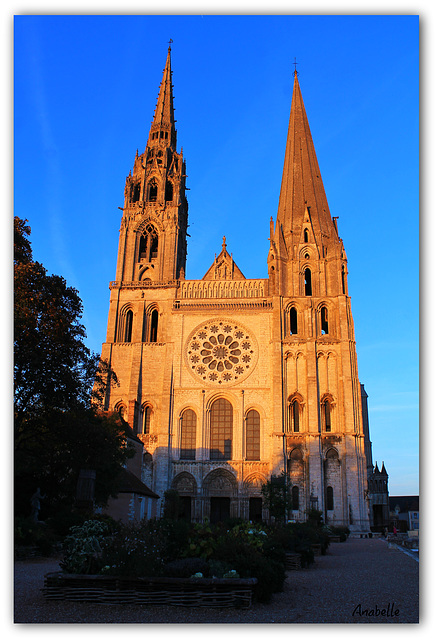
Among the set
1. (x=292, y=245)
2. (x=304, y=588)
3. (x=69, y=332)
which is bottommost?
(x=304, y=588)

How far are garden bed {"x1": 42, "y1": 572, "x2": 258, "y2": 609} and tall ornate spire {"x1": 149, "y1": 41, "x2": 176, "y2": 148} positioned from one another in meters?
45.6

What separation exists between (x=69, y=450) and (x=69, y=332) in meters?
3.85

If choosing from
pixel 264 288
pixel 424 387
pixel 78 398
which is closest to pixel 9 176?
pixel 424 387

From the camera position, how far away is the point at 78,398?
1828cm

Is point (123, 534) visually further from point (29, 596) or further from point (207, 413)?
point (207, 413)

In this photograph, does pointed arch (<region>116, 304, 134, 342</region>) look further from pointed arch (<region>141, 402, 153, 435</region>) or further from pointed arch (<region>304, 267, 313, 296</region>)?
pointed arch (<region>304, 267, 313, 296</region>)

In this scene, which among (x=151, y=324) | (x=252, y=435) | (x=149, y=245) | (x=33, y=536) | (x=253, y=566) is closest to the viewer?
(x=253, y=566)

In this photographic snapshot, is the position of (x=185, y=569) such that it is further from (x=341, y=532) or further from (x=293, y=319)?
(x=293, y=319)

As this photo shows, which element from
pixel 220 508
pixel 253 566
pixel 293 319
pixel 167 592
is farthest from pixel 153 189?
pixel 167 592

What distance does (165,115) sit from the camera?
166 feet

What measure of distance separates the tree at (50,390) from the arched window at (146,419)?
18.3 m

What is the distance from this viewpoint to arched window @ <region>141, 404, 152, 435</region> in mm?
37656

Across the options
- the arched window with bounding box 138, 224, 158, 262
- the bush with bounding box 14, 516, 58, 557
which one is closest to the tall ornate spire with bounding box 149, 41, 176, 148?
the arched window with bounding box 138, 224, 158, 262

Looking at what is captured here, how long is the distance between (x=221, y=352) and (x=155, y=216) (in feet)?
42.8
